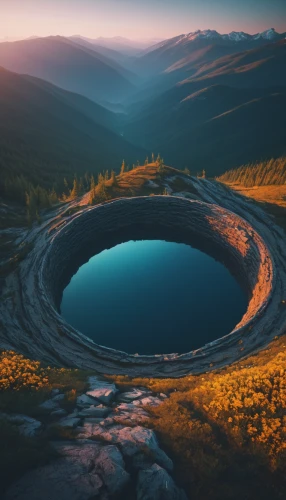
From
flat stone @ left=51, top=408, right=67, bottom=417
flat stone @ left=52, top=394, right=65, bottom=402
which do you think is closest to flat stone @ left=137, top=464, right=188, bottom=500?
flat stone @ left=51, top=408, right=67, bottom=417

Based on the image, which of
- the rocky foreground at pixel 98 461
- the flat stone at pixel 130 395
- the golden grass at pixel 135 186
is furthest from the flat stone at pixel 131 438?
the golden grass at pixel 135 186

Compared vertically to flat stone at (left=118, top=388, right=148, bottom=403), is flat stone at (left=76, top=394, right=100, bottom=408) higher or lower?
higher

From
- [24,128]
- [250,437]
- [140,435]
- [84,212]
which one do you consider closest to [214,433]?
[250,437]

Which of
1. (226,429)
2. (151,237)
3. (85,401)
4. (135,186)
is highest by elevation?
(135,186)

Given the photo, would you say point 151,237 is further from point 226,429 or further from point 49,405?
point 226,429

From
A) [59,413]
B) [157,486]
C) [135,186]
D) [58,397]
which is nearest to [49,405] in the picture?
[59,413]

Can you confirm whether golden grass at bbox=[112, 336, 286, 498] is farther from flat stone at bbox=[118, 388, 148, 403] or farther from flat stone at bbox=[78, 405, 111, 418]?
flat stone at bbox=[78, 405, 111, 418]

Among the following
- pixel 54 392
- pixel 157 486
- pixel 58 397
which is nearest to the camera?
pixel 157 486

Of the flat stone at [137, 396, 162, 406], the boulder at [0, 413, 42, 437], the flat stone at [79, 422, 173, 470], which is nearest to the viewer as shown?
the flat stone at [79, 422, 173, 470]
